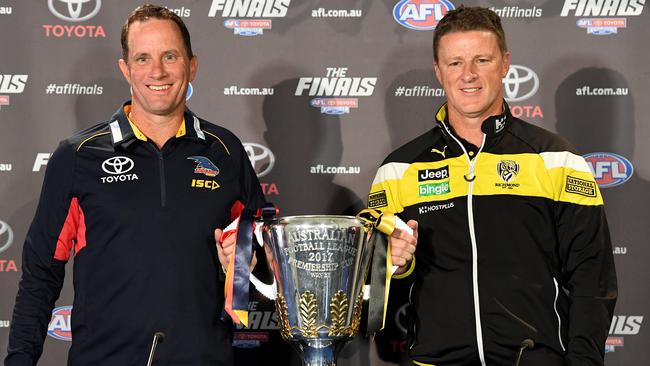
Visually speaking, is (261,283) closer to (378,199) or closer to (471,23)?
(378,199)

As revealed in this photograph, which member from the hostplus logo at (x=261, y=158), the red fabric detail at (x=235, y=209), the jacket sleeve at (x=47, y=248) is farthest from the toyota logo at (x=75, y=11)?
the red fabric detail at (x=235, y=209)

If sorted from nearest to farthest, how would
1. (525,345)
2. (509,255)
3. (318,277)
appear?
(318,277) < (525,345) < (509,255)

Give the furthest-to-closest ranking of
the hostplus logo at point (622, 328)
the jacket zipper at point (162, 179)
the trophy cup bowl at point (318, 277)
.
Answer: the hostplus logo at point (622, 328), the jacket zipper at point (162, 179), the trophy cup bowl at point (318, 277)

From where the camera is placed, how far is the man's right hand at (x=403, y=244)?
2.03m

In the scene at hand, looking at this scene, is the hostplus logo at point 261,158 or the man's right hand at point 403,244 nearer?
the man's right hand at point 403,244

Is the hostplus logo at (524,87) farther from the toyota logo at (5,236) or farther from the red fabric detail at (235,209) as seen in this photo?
the toyota logo at (5,236)

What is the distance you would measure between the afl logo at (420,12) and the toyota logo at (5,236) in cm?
177

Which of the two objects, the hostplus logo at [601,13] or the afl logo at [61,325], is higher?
the hostplus logo at [601,13]

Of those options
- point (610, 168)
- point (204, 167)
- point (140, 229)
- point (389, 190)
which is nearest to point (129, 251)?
point (140, 229)

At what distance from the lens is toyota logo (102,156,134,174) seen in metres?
2.15

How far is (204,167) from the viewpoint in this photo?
2205 mm

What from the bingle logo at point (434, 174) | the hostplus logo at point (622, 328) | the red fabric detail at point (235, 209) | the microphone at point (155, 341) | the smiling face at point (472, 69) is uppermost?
the smiling face at point (472, 69)

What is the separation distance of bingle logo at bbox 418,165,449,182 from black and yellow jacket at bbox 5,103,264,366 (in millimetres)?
556

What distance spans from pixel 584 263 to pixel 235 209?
3.26 feet
